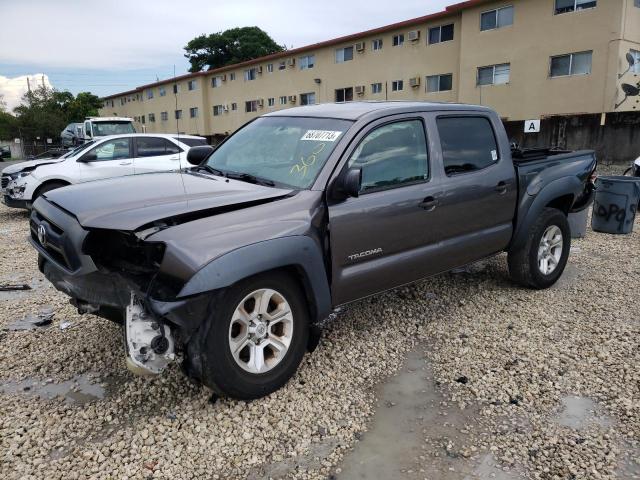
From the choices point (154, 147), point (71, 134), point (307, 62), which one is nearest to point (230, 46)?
point (307, 62)

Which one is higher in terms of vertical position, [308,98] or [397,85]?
[397,85]

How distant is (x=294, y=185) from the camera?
3354mm

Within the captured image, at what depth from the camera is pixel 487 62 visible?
22.3 meters

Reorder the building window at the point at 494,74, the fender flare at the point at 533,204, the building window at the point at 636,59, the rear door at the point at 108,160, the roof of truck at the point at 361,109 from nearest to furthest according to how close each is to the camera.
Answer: the roof of truck at the point at 361,109 → the fender flare at the point at 533,204 → the rear door at the point at 108,160 → the building window at the point at 636,59 → the building window at the point at 494,74

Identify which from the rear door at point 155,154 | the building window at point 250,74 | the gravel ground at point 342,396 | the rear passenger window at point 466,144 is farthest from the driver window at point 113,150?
the building window at point 250,74

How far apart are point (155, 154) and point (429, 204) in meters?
7.40

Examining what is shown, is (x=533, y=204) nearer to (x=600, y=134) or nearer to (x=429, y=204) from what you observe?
(x=429, y=204)

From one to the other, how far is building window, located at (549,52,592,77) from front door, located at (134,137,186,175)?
16978mm

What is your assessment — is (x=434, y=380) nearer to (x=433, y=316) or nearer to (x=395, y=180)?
(x=433, y=316)

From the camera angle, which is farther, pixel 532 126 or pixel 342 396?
pixel 532 126

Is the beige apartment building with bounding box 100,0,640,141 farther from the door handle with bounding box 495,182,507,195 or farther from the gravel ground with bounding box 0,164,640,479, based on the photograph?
the door handle with bounding box 495,182,507,195

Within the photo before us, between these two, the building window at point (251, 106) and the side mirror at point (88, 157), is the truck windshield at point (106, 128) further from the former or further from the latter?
the building window at point (251, 106)

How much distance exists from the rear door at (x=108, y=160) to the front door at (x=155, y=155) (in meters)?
0.16

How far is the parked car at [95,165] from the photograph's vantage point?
29.7 ft
